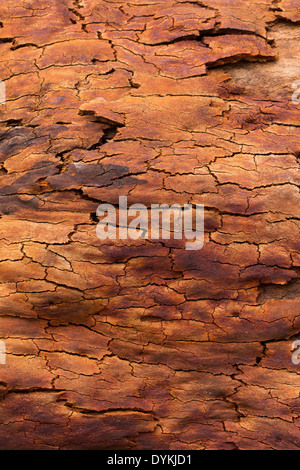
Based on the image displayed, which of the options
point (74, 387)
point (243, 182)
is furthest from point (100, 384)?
point (243, 182)

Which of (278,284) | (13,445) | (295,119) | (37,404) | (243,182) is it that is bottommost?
(13,445)

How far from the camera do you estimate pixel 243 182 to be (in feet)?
6.93

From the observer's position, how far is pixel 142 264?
6.68ft

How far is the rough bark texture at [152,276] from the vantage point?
1.99m

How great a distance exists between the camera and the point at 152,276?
2043 millimetres

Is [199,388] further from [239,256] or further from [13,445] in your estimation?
[13,445]

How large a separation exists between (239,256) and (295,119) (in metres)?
0.87

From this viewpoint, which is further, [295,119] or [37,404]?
[295,119]

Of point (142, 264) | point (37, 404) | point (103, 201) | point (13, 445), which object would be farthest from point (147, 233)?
point (13, 445)

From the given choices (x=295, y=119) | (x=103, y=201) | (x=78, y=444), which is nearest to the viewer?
(x=78, y=444)

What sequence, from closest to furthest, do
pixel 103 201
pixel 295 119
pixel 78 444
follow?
pixel 78 444 < pixel 103 201 < pixel 295 119

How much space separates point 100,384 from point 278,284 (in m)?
1.01

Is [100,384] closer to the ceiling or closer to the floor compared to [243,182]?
closer to the floor

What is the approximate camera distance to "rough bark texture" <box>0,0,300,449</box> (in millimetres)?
1987
